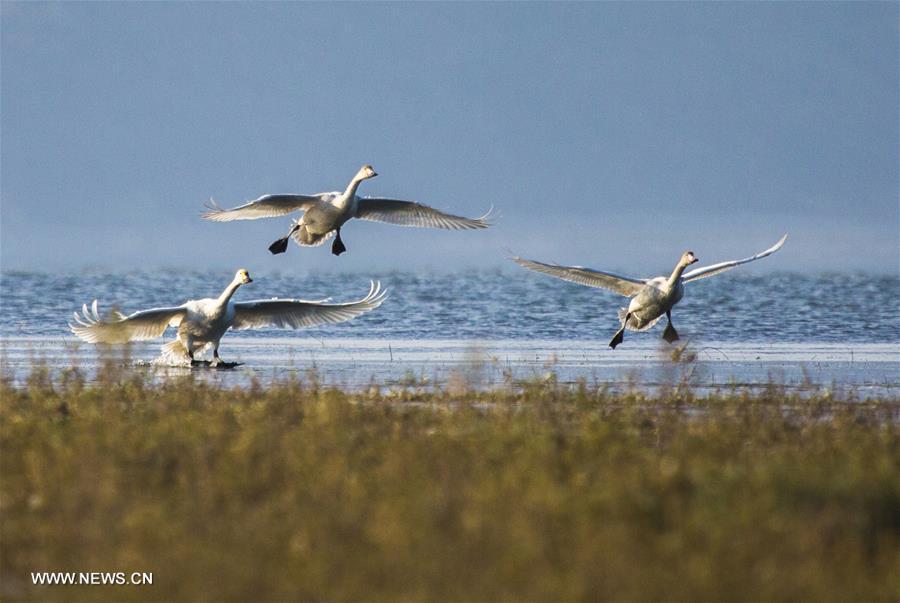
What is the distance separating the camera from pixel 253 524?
7.37m

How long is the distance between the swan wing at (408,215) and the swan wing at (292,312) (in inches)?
53.7

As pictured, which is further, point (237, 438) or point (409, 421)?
point (409, 421)

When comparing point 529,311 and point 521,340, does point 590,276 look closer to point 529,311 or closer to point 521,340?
point 521,340

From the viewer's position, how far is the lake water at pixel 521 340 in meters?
16.7

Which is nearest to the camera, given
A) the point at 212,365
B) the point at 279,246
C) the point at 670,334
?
the point at 212,365

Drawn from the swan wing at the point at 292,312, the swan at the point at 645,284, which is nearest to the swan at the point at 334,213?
the swan wing at the point at 292,312

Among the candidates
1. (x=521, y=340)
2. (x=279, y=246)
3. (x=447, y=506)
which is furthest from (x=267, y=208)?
(x=447, y=506)

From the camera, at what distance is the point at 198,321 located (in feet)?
57.6

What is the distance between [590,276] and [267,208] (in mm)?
4254

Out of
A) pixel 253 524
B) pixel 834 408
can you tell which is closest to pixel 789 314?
pixel 834 408

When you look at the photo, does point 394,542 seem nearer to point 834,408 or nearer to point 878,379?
point 834,408

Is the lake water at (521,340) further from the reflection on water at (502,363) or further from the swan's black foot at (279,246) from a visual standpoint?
the swan's black foot at (279,246)

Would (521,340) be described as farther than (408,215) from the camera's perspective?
Yes

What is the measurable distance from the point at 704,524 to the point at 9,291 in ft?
112
